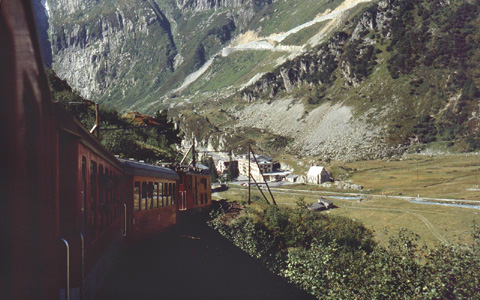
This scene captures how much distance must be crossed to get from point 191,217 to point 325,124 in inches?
4624

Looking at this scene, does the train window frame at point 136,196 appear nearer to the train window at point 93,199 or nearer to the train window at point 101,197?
the train window at point 101,197

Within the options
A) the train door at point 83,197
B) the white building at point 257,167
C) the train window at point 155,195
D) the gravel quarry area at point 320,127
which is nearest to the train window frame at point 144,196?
the train window at point 155,195

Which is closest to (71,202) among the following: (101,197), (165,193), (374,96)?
(101,197)

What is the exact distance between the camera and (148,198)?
46.2ft

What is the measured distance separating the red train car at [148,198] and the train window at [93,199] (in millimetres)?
4668

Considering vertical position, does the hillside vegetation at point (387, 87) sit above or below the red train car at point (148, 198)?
above

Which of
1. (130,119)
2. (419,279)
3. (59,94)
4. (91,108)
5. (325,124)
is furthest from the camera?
(325,124)

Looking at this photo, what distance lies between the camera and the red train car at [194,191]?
2095 cm

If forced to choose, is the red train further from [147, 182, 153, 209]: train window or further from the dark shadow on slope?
[147, 182, 153, 209]: train window

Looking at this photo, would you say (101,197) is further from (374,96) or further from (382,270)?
(374,96)

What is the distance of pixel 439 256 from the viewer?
18156 mm

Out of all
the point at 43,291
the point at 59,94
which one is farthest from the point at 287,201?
the point at 43,291

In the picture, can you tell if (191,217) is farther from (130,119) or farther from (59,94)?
(130,119)

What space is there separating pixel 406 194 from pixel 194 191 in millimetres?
52637
